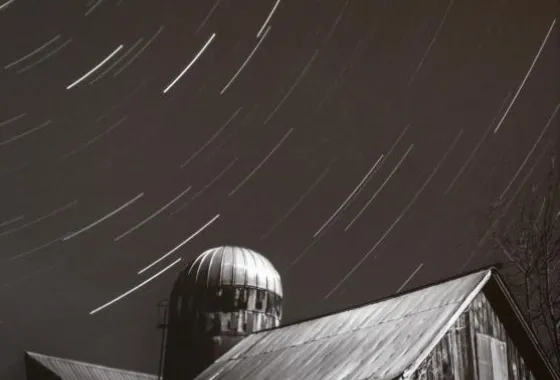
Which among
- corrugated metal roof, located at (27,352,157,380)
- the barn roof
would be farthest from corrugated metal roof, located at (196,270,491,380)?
corrugated metal roof, located at (27,352,157,380)

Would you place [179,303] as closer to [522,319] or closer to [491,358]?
[491,358]

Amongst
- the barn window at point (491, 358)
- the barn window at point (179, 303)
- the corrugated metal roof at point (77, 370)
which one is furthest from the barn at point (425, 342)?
the corrugated metal roof at point (77, 370)

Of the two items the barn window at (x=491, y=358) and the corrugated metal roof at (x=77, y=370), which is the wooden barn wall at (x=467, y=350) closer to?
the barn window at (x=491, y=358)

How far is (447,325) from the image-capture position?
12977 millimetres

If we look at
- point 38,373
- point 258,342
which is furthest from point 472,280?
point 38,373

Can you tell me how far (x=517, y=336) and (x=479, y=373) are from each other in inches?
68.8

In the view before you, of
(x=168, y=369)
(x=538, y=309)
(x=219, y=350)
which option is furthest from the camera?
(x=168, y=369)

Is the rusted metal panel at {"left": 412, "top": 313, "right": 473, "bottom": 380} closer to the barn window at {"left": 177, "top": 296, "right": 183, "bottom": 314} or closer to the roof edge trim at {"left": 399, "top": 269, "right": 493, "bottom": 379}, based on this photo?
the roof edge trim at {"left": 399, "top": 269, "right": 493, "bottom": 379}

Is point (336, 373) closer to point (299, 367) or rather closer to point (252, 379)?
point (299, 367)

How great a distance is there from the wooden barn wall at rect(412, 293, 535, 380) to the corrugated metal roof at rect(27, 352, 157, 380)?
59.9 feet

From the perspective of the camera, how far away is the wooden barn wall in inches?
503

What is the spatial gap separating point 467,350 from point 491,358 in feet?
2.78

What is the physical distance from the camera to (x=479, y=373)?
13539 mm

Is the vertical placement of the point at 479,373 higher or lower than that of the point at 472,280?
lower
